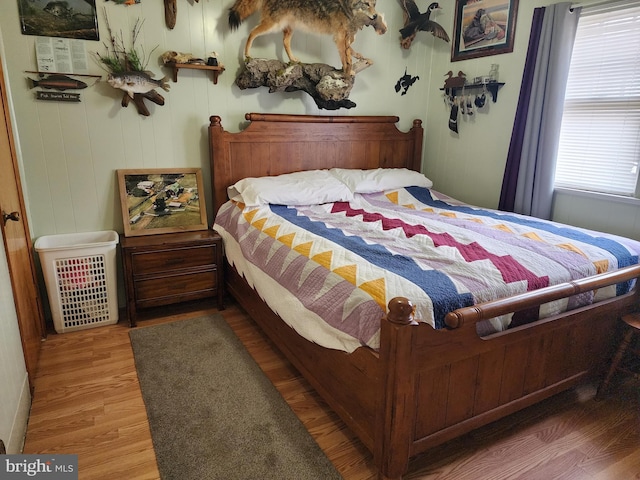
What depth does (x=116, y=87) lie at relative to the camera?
2572 millimetres

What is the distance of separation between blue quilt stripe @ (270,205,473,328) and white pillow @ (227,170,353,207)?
0.47m

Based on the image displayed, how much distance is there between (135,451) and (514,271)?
1672 mm

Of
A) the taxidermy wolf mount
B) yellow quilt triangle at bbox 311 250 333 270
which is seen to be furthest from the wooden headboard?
yellow quilt triangle at bbox 311 250 333 270

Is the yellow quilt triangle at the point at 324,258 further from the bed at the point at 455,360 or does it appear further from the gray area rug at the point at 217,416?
the gray area rug at the point at 217,416

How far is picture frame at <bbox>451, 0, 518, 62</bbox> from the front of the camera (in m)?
2.94

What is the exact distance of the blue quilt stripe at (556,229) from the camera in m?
1.97

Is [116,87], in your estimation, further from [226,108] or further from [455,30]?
[455,30]

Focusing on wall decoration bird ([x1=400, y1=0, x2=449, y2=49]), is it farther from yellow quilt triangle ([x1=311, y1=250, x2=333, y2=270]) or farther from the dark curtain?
yellow quilt triangle ([x1=311, y1=250, x2=333, y2=270])

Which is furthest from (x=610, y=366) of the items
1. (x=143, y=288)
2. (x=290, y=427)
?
(x=143, y=288)

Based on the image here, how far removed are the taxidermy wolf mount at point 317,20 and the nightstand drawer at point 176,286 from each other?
136cm

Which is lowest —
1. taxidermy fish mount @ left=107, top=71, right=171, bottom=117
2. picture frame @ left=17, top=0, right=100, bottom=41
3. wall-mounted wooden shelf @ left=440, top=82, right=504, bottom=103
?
taxidermy fish mount @ left=107, top=71, right=171, bottom=117

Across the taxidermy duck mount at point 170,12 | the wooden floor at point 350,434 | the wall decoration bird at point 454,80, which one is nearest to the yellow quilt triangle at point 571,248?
the wooden floor at point 350,434

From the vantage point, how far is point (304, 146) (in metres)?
3.25

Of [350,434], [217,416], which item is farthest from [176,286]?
[350,434]
